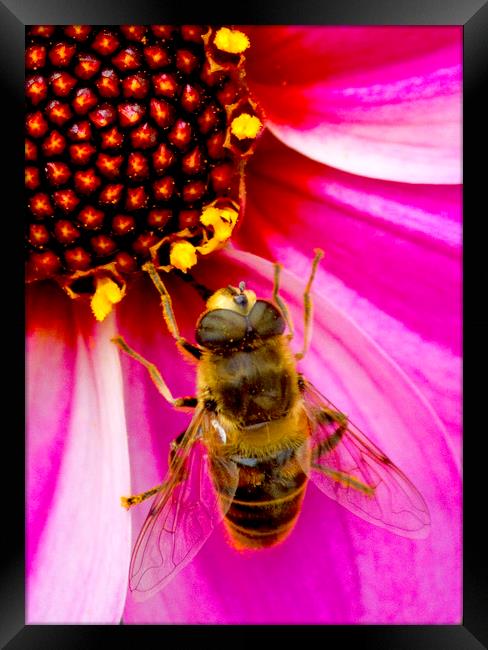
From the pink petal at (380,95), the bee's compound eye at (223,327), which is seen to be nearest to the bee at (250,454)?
the bee's compound eye at (223,327)

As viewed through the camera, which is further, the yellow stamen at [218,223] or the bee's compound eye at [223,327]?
the yellow stamen at [218,223]

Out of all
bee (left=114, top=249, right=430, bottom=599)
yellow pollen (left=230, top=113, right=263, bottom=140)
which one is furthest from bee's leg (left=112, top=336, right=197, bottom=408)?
yellow pollen (left=230, top=113, right=263, bottom=140)

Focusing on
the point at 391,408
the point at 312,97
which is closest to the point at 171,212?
the point at 312,97

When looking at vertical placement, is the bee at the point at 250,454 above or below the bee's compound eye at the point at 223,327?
below

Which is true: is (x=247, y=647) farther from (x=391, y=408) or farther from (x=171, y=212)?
(x=171, y=212)

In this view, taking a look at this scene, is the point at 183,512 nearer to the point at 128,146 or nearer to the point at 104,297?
the point at 104,297

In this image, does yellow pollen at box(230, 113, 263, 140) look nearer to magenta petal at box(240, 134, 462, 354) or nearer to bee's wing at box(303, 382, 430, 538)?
magenta petal at box(240, 134, 462, 354)

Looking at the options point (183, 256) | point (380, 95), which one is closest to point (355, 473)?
point (183, 256)
